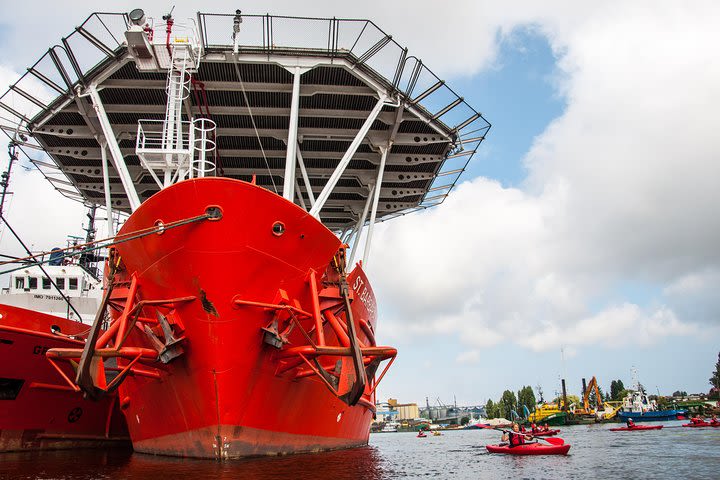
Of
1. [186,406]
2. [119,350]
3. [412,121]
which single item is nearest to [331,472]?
[186,406]

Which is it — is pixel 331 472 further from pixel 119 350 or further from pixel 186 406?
pixel 119 350

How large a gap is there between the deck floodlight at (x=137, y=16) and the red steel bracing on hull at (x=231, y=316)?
703cm

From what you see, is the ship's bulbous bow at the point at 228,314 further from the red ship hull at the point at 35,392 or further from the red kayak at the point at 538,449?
the red kayak at the point at 538,449

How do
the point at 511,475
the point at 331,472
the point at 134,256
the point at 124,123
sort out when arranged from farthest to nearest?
the point at 124,123
the point at 511,475
the point at 134,256
the point at 331,472

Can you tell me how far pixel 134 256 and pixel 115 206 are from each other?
15817 mm

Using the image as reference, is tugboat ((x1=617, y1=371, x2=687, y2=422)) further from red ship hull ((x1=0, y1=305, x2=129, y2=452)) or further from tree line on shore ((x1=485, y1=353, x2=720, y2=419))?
red ship hull ((x1=0, y1=305, x2=129, y2=452))

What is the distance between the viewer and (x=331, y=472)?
1085 cm

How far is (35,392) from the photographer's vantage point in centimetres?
1623

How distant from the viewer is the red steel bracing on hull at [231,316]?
425 inches

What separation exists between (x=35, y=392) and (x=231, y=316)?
9355 millimetres

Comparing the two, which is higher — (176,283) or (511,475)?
(176,283)

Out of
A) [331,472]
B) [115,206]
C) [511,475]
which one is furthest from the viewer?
[115,206]

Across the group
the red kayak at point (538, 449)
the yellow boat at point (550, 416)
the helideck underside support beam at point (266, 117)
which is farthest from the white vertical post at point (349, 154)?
the yellow boat at point (550, 416)

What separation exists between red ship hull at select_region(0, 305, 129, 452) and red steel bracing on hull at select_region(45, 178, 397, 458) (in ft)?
16.9
